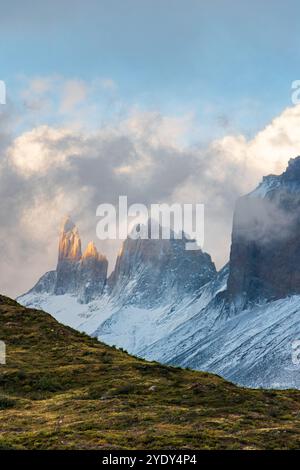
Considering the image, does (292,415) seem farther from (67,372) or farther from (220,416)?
(67,372)

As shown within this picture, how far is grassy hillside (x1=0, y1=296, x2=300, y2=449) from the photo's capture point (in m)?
41.9

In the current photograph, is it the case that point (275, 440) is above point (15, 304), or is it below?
below

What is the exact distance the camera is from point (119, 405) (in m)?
49.5

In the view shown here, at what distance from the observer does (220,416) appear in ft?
155

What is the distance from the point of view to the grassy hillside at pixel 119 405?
4188 centimetres

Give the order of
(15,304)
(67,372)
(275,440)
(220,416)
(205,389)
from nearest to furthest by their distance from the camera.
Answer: (275,440) → (220,416) → (205,389) → (67,372) → (15,304)

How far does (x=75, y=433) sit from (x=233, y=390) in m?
14.9

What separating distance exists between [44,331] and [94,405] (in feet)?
76.9

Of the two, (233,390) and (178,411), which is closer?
(178,411)

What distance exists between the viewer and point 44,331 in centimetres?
7250

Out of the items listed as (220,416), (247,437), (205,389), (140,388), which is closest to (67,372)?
(140,388)

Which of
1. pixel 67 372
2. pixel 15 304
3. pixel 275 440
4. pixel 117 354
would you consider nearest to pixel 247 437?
pixel 275 440
